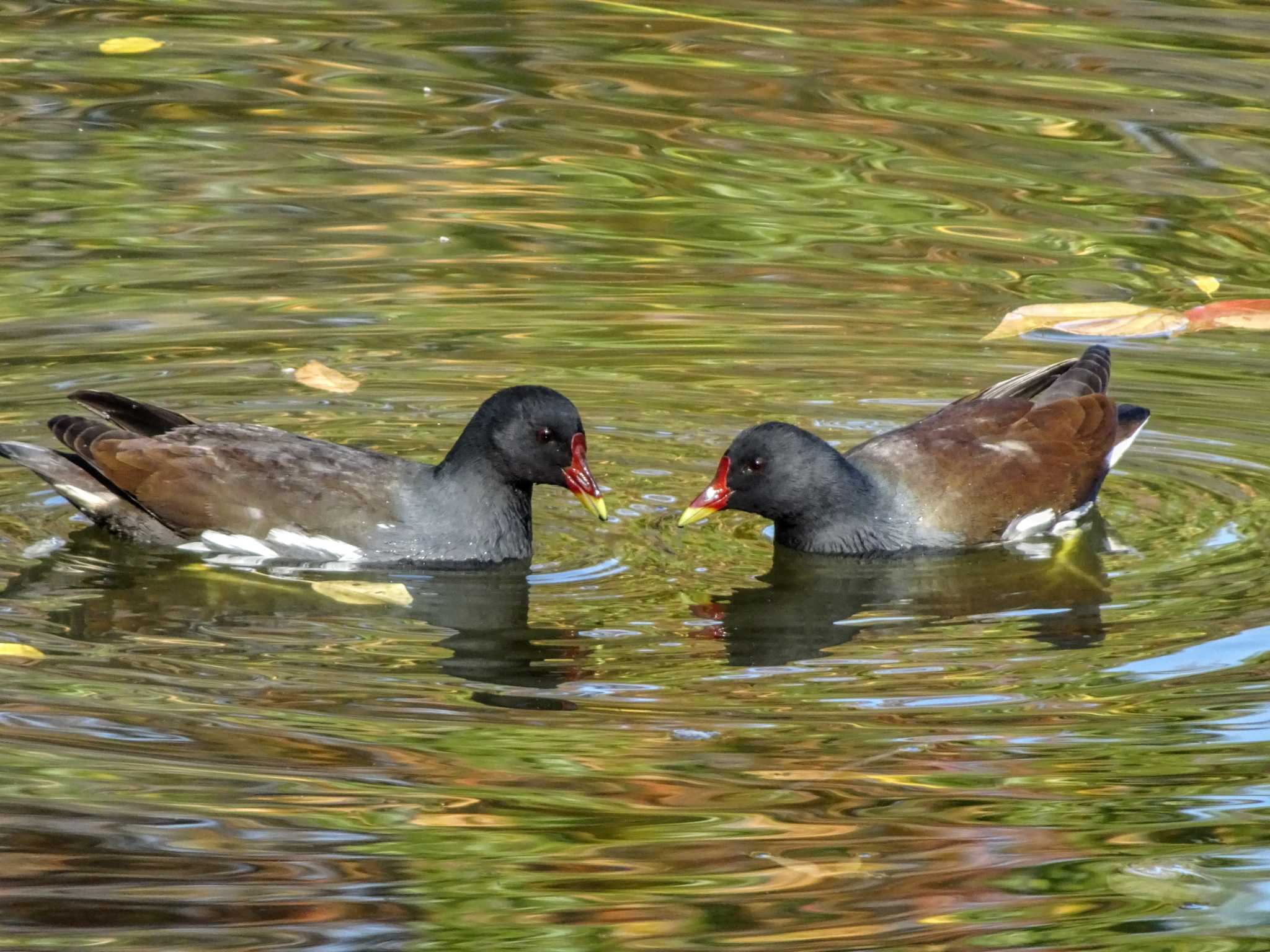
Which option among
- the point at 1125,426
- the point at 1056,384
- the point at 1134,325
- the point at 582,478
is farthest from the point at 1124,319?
the point at 582,478

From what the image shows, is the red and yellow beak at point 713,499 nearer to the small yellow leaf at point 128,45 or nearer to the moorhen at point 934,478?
the moorhen at point 934,478

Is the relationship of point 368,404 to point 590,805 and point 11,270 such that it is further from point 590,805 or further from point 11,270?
point 590,805

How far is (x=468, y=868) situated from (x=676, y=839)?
1.72ft

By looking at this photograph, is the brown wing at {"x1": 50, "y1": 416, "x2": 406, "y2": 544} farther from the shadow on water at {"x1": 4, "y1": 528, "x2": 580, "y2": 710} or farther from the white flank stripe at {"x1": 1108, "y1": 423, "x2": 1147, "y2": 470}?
the white flank stripe at {"x1": 1108, "y1": 423, "x2": 1147, "y2": 470}

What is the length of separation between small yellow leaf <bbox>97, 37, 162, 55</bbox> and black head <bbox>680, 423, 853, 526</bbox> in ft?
24.2

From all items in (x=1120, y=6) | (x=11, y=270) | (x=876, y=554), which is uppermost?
(x=1120, y=6)

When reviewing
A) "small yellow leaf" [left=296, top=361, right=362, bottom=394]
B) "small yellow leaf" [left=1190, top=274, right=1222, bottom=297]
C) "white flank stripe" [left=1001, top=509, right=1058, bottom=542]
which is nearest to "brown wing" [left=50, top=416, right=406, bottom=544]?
"small yellow leaf" [left=296, top=361, right=362, bottom=394]

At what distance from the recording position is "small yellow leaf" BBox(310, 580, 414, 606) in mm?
7336

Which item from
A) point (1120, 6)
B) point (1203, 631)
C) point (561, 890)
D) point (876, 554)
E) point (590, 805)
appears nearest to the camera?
point (561, 890)

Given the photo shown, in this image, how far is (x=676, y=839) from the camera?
5.23m

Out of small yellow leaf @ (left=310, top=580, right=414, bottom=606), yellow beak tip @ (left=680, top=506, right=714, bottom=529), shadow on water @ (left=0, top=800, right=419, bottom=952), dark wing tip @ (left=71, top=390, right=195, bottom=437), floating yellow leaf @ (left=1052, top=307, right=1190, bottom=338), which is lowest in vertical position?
small yellow leaf @ (left=310, top=580, right=414, bottom=606)

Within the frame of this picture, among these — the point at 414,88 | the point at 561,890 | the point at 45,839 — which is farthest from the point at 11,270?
the point at 561,890

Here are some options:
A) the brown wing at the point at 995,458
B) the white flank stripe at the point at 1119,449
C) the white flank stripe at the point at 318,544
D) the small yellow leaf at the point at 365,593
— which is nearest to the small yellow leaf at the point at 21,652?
the small yellow leaf at the point at 365,593

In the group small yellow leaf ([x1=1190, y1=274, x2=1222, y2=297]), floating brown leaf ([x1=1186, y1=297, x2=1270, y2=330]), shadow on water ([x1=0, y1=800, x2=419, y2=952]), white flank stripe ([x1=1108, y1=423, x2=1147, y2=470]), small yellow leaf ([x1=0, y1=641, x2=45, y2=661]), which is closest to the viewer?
shadow on water ([x1=0, y1=800, x2=419, y2=952])
